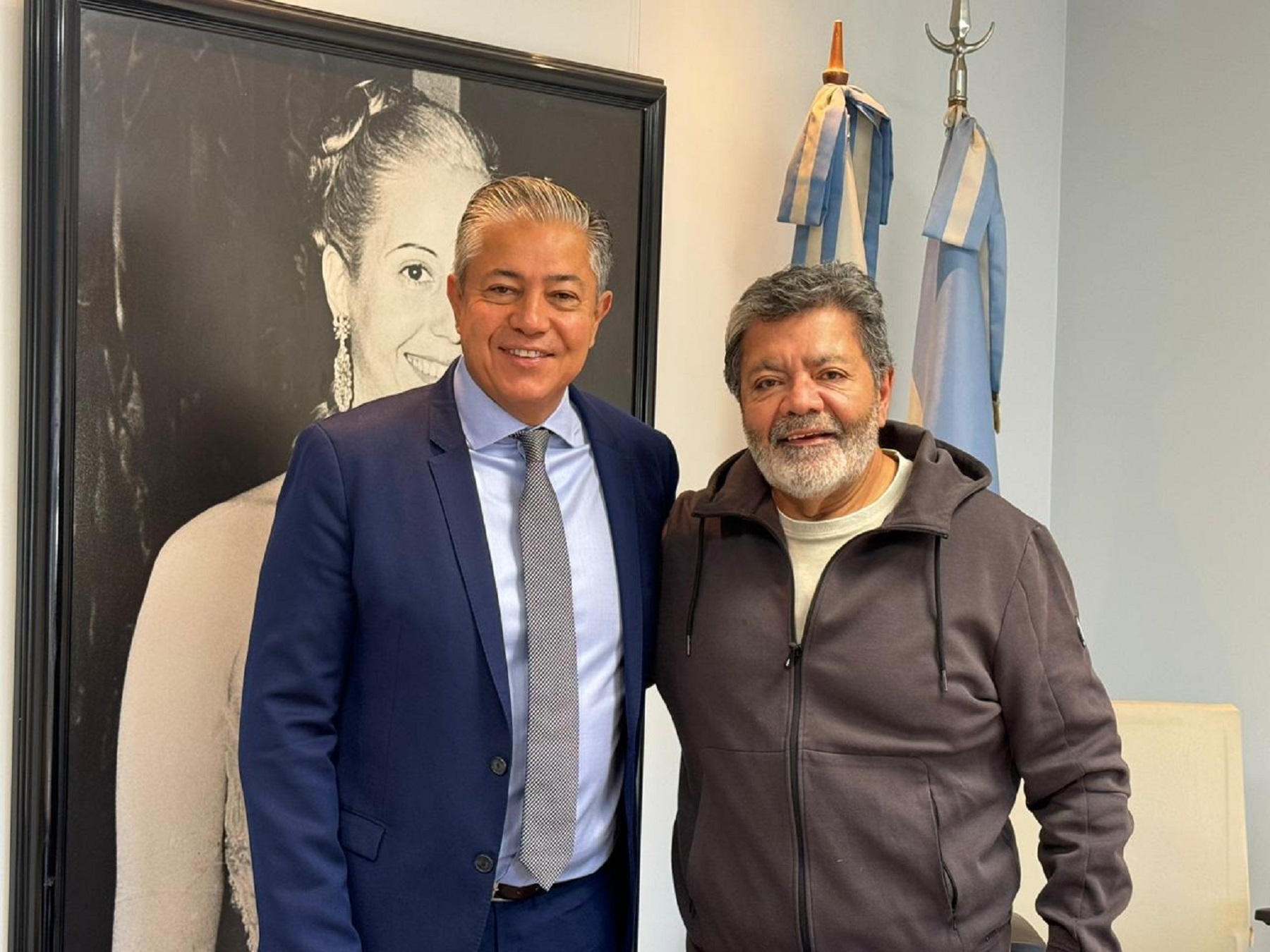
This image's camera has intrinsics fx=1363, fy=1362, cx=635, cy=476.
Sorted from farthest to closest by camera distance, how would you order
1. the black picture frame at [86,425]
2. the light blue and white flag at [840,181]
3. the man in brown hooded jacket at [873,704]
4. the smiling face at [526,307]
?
the light blue and white flag at [840,181], the black picture frame at [86,425], the smiling face at [526,307], the man in brown hooded jacket at [873,704]

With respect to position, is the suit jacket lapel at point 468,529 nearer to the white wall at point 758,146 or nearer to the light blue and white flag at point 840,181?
the white wall at point 758,146

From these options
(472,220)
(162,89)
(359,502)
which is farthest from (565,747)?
(162,89)

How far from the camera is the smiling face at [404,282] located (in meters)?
2.35

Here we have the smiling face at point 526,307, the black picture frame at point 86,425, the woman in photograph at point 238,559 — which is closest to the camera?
the smiling face at point 526,307

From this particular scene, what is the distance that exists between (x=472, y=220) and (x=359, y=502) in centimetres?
41

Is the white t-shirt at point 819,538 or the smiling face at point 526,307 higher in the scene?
the smiling face at point 526,307

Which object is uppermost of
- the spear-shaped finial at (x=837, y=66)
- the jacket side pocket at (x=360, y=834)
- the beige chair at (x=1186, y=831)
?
the spear-shaped finial at (x=837, y=66)

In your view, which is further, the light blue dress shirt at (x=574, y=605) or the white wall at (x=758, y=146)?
the white wall at (x=758, y=146)

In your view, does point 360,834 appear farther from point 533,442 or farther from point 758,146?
point 758,146

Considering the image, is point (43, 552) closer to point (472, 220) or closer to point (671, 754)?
point (472, 220)

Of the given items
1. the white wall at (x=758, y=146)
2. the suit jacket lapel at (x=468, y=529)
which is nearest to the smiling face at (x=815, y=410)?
the suit jacket lapel at (x=468, y=529)

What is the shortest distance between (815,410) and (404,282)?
91cm

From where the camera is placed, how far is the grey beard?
1.78 meters

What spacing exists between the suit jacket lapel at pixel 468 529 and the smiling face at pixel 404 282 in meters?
0.55
